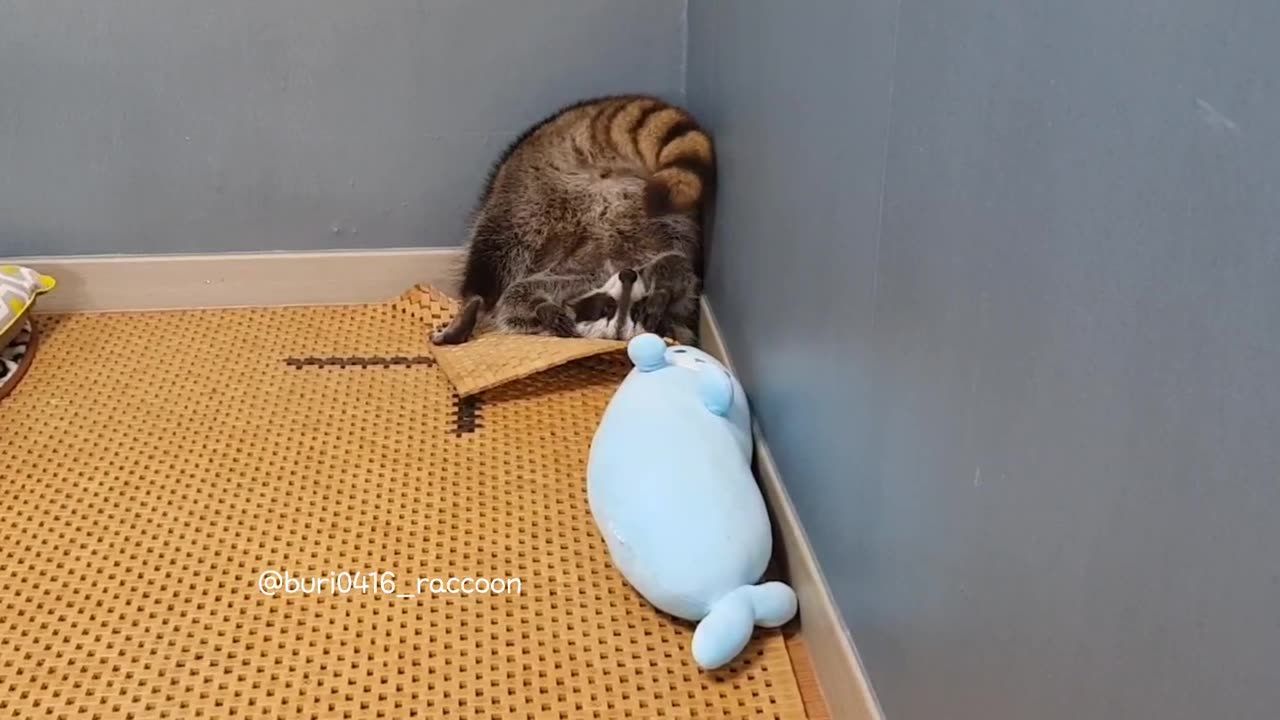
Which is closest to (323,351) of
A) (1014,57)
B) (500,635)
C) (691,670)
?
(500,635)

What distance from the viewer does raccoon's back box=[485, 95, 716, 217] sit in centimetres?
207

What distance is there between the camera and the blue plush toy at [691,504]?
4.55 feet

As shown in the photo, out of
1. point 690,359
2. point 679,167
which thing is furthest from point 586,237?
point 690,359

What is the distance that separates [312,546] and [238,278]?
34.9 inches

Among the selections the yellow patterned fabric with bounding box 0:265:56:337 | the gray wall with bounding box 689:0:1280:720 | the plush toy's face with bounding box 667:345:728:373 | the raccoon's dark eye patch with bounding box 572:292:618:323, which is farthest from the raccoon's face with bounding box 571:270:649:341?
the yellow patterned fabric with bounding box 0:265:56:337

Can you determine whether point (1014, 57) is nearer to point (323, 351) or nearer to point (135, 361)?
point (323, 351)

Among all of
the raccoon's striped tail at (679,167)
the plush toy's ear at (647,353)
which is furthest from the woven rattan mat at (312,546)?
the raccoon's striped tail at (679,167)

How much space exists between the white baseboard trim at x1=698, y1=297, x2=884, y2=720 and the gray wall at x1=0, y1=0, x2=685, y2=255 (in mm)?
914

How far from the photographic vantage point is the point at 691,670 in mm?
1392

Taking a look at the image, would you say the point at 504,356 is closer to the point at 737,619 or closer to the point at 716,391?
the point at 716,391

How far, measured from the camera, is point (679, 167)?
1.98 m

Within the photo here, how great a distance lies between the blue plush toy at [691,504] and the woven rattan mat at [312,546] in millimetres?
68

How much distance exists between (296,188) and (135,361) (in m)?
0.45

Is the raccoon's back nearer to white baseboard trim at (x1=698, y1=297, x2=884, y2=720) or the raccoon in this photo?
the raccoon
